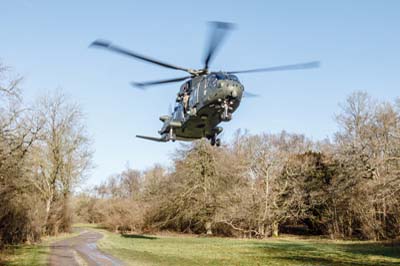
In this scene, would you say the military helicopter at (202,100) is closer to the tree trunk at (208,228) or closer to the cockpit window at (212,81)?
the cockpit window at (212,81)

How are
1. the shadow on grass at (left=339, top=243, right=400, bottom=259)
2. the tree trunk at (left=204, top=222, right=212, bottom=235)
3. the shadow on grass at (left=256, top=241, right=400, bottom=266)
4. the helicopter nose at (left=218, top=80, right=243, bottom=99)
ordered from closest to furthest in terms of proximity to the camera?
the helicopter nose at (left=218, top=80, right=243, bottom=99) → the shadow on grass at (left=256, top=241, right=400, bottom=266) → the shadow on grass at (left=339, top=243, right=400, bottom=259) → the tree trunk at (left=204, top=222, right=212, bottom=235)

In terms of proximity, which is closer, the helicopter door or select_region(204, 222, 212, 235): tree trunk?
the helicopter door

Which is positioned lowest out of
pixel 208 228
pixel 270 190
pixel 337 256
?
pixel 337 256

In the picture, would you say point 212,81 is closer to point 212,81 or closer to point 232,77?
point 212,81

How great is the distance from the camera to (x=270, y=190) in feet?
116

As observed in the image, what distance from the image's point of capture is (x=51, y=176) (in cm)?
3444

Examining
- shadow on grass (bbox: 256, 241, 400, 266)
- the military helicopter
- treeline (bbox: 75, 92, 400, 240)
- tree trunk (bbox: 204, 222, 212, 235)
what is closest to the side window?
the military helicopter

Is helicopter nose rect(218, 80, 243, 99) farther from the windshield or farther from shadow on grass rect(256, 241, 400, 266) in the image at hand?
shadow on grass rect(256, 241, 400, 266)

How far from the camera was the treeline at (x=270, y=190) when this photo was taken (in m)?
32.2

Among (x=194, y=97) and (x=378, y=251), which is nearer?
(x=194, y=97)

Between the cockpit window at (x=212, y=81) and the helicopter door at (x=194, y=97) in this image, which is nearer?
the cockpit window at (x=212, y=81)

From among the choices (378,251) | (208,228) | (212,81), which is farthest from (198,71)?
(208,228)

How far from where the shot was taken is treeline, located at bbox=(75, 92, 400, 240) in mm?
32156

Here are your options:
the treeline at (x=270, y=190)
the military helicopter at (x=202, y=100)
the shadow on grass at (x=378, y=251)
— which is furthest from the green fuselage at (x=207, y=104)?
the treeline at (x=270, y=190)
